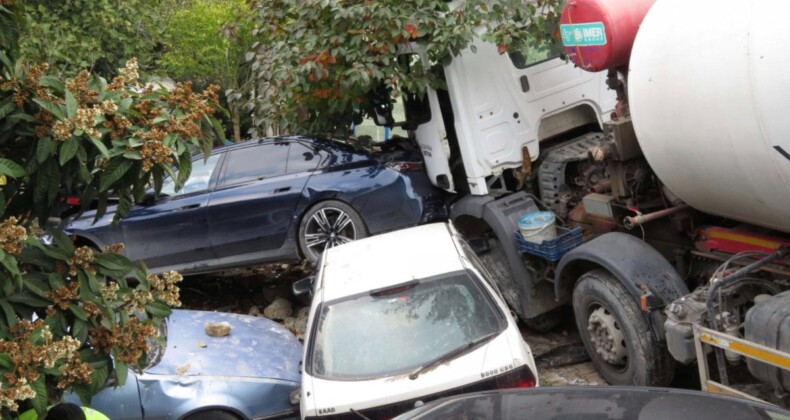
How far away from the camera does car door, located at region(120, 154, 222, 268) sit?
8.40 m

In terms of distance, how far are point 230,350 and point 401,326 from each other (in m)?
1.65

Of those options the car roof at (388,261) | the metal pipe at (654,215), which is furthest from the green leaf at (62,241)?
the metal pipe at (654,215)

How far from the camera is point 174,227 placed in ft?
27.6

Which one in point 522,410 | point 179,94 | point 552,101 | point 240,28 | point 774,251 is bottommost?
point 774,251

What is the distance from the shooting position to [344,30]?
7664 millimetres

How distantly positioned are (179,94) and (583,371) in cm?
451

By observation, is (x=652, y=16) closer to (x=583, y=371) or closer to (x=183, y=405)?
(x=583, y=371)

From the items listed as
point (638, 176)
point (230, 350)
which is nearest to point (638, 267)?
point (638, 176)

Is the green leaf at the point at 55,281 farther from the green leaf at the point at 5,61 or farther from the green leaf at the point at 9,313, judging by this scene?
the green leaf at the point at 5,61

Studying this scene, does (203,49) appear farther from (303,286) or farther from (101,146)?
(101,146)

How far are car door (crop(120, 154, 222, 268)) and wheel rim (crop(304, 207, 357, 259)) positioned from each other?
1.06 metres

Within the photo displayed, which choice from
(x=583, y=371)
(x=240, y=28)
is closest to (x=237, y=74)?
(x=240, y=28)

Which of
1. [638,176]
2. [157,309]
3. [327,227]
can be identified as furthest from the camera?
[327,227]

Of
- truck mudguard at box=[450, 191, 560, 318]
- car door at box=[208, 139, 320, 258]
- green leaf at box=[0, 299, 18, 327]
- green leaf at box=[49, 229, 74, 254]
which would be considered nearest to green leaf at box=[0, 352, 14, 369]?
green leaf at box=[0, 299, 18, 327]
